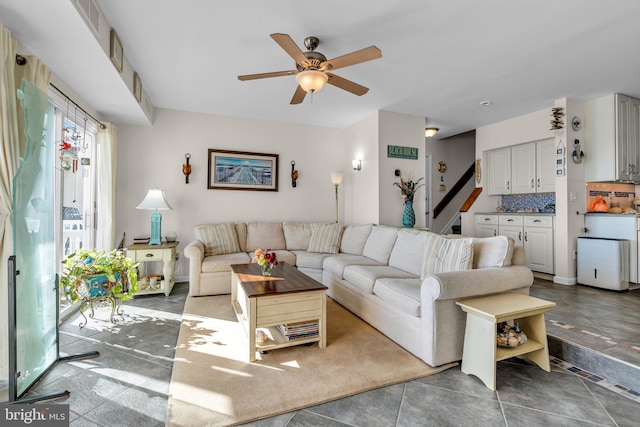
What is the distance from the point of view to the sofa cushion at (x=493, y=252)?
2.37 meters

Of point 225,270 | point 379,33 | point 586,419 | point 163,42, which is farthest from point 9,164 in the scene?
point 586,419

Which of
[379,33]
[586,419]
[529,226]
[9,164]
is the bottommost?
[586,419]

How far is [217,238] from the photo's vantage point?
4246 mm

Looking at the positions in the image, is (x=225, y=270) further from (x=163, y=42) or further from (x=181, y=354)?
(x=163, y=42)

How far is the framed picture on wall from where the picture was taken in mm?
4688

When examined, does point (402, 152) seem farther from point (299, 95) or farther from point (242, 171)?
point (242, 171)

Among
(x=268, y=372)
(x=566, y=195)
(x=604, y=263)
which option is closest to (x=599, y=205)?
(x=566, y=195)

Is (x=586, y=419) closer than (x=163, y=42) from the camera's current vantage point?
Yes

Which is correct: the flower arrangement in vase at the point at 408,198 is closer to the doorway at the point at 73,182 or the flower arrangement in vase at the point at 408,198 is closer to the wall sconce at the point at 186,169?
the wall sconce at the point at 186,169

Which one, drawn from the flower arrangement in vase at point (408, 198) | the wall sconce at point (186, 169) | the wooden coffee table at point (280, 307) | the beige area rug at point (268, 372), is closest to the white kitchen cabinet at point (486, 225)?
the flower arrangement in vase at point (408, 198)

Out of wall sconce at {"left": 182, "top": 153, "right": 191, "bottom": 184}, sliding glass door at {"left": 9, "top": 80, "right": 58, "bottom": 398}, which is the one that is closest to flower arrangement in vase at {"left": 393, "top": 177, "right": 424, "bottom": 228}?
wall sconce at {"left": 182, "top": 153, "right": 191, "bottom": 184}

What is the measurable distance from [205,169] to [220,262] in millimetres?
1613

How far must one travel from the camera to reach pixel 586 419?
64.2 inches

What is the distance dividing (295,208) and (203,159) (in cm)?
163
